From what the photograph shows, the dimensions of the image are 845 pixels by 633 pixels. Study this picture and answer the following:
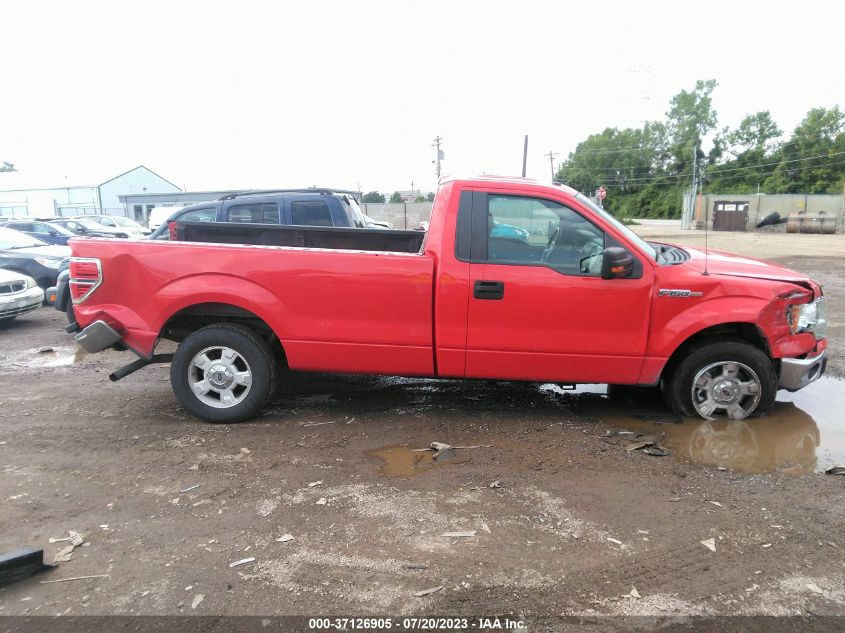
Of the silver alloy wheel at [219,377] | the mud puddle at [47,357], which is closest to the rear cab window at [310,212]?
the mud puddle at [47,357]

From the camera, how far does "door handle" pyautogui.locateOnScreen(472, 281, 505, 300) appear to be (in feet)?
14.7

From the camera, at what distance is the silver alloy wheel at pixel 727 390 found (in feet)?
15.4

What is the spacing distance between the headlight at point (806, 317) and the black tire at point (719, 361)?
329 millimetres

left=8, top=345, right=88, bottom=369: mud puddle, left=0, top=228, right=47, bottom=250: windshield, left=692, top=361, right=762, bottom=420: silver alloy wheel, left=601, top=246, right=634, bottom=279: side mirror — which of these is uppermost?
left=601, top=246, right=634, bottom=279: side mirror

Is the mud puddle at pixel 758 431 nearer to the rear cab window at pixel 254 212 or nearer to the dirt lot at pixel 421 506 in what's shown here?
the dirt lot at pixel 421 506

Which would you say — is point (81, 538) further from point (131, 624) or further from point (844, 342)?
point (844, 342)

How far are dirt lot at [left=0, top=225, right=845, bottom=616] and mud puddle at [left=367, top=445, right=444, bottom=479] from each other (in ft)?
0.06

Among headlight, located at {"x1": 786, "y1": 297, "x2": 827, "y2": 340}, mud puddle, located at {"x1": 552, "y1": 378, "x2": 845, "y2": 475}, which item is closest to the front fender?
headlight, located at {"x1": 786, "y1": 297, "x2": 827, "y2": 340}

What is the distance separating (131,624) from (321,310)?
2602 mm

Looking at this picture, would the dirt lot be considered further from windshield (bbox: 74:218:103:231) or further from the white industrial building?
the white industrial building

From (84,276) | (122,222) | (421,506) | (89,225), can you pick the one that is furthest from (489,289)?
(122,222)

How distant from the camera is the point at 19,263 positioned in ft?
35.3

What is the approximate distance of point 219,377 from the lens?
480 cm

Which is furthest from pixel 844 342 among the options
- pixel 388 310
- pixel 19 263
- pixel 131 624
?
pixel 19 263
